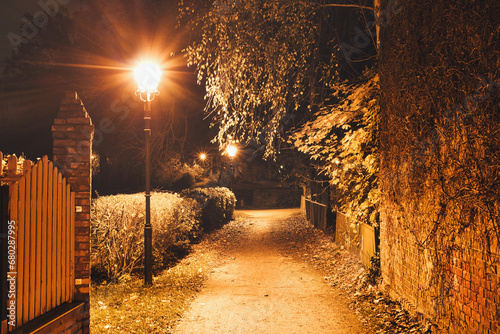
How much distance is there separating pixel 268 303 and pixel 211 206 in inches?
396

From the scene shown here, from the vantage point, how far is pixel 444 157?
428 centimetres

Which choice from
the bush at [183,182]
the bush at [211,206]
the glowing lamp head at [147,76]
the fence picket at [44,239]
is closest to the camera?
the fence picket at [44,239]

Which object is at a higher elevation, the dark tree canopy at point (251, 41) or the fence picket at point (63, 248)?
the dark tree canopy at point (251, 41)

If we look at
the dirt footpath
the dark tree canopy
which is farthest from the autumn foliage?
the dark tree canopy

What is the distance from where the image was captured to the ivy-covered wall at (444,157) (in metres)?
3.46

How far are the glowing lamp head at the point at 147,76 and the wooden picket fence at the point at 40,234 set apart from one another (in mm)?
4142

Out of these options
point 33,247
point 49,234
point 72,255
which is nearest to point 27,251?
point 33,247

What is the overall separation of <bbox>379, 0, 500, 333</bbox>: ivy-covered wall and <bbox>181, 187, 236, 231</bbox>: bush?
32.8 feet

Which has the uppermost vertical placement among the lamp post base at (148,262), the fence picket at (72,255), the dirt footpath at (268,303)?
the fence picket at (72,255)

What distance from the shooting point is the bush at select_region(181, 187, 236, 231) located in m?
15.2

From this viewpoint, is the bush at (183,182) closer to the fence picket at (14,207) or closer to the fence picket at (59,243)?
the fence picket at (59,243)

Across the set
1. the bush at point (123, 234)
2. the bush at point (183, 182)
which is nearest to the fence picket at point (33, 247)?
the bush at point (123, 234)

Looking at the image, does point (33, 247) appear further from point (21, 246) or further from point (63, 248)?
point (63, 248)

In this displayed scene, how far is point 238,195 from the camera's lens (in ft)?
138
